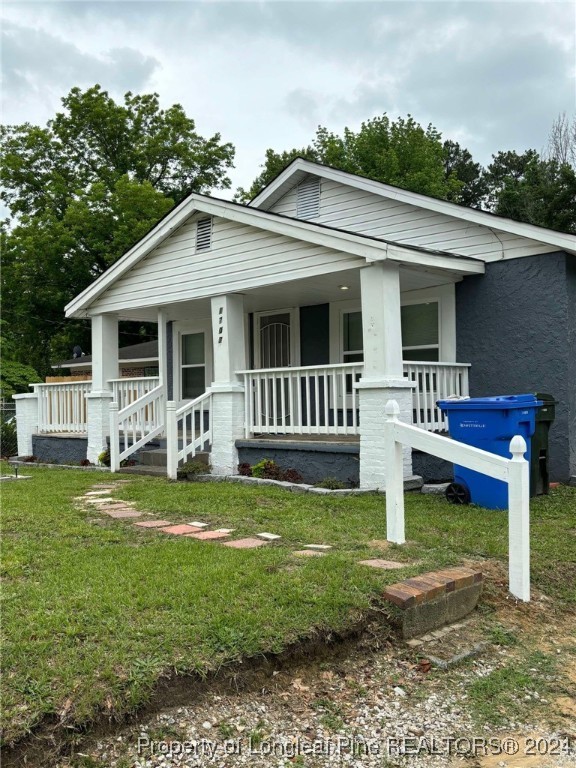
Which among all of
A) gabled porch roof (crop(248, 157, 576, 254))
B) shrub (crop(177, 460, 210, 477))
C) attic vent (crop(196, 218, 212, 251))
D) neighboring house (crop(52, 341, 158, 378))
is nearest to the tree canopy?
neighboring house (crop(52, 341, 158, 378))

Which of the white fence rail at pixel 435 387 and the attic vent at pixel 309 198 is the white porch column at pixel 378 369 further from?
the attic vent at pixel 309 198

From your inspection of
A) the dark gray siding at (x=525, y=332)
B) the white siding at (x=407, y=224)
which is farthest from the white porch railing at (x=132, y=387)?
the dark gray siding at (x=525, y=332)

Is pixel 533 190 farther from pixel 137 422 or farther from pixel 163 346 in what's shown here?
pixel 137 422

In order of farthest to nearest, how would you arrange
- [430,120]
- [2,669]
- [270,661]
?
[430,120] < [270,661] < [2,669]

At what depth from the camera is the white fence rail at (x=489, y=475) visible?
3.91 m

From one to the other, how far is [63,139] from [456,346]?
2075cm

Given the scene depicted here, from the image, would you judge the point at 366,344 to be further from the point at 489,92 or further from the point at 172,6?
the point at 489,92

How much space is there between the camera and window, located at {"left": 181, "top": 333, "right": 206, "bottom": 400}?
12648 mm

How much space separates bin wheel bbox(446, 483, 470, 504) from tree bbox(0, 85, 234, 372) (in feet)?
53.9

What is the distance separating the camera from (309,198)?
36.4 feet

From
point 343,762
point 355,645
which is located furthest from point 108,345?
point 343,762

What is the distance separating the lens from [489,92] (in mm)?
13352

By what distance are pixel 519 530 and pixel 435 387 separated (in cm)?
515

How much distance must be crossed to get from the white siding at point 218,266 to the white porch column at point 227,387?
355 mm
